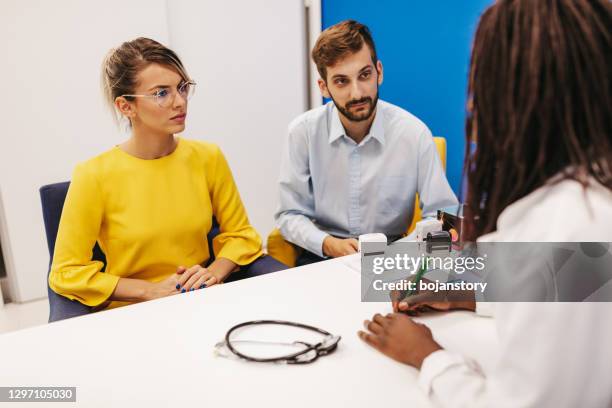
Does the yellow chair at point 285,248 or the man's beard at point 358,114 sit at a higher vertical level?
the man's beard at point 358,114

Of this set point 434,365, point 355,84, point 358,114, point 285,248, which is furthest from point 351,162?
point 434,365

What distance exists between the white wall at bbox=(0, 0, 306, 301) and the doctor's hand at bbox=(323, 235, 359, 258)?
65.2 inches

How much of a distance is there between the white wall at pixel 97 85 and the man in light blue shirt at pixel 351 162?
135cm

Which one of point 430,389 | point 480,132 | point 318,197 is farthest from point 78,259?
point 480,132

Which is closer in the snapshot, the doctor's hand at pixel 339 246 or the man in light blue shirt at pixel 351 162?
→ the doctor's hand at pixel 339 246

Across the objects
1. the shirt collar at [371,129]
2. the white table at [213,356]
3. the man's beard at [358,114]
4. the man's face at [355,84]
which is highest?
the man's face at [355,84]

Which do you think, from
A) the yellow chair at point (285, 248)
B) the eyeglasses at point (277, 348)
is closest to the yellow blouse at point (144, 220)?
the yellow chair at point (285, 248)

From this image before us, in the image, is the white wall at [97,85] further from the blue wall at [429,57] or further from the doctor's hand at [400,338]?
the doctor's hand at [400,338]

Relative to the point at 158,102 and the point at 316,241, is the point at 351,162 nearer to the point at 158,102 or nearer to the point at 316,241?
the point at 316,241

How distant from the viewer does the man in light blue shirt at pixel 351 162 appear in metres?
1.83

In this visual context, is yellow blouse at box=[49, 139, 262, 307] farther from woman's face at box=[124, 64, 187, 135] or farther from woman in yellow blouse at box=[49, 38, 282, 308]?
woman's face at box=[124, 64, 187, 135]

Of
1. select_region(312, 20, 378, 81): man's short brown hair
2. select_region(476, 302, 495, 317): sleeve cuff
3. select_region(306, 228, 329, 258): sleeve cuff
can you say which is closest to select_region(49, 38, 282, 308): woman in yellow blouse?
select_region(306, 228, 329, 258): sleeve cuff

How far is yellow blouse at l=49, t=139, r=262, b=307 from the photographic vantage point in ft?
4.77

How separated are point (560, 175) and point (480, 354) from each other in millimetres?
425
